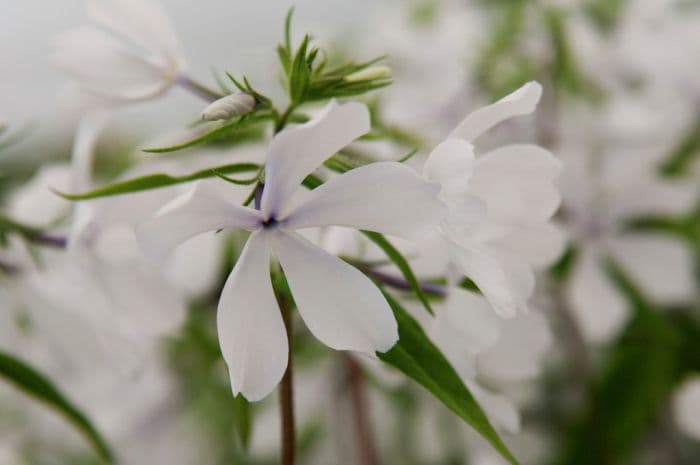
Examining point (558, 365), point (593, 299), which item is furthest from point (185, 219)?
point (558, 365)

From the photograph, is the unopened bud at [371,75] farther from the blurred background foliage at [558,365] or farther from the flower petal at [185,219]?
the blurred background foliage at [558,365]

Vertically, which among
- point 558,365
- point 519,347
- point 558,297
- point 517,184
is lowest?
point 558,365

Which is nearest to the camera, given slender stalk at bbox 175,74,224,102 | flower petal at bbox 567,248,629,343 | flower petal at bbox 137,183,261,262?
flower petal at bbox 137,183,261,262

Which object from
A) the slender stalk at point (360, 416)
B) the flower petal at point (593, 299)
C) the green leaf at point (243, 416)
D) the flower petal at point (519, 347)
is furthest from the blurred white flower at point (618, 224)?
the green leaf at point (243, 416)

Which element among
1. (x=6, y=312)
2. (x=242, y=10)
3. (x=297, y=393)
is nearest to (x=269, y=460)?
(x=297, y=393)

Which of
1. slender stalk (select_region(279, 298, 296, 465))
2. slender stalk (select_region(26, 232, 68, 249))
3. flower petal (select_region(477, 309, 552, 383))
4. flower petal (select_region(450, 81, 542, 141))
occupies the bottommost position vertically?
flower petal (select_region(477, 309, 552, 383))

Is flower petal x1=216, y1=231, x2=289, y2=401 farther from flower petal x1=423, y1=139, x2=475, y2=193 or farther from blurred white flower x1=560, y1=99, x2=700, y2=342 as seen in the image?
blurred white flower x1=560, y1=99, x2=700, y2=342

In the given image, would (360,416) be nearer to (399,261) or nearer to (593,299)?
(593,299)

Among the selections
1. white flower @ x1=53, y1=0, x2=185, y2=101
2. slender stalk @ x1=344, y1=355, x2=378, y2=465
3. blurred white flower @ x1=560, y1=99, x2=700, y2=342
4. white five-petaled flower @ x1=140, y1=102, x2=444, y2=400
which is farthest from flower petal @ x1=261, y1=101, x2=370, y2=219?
blurred white flower @ x1=560, y1=99, x2=700, y2=342
